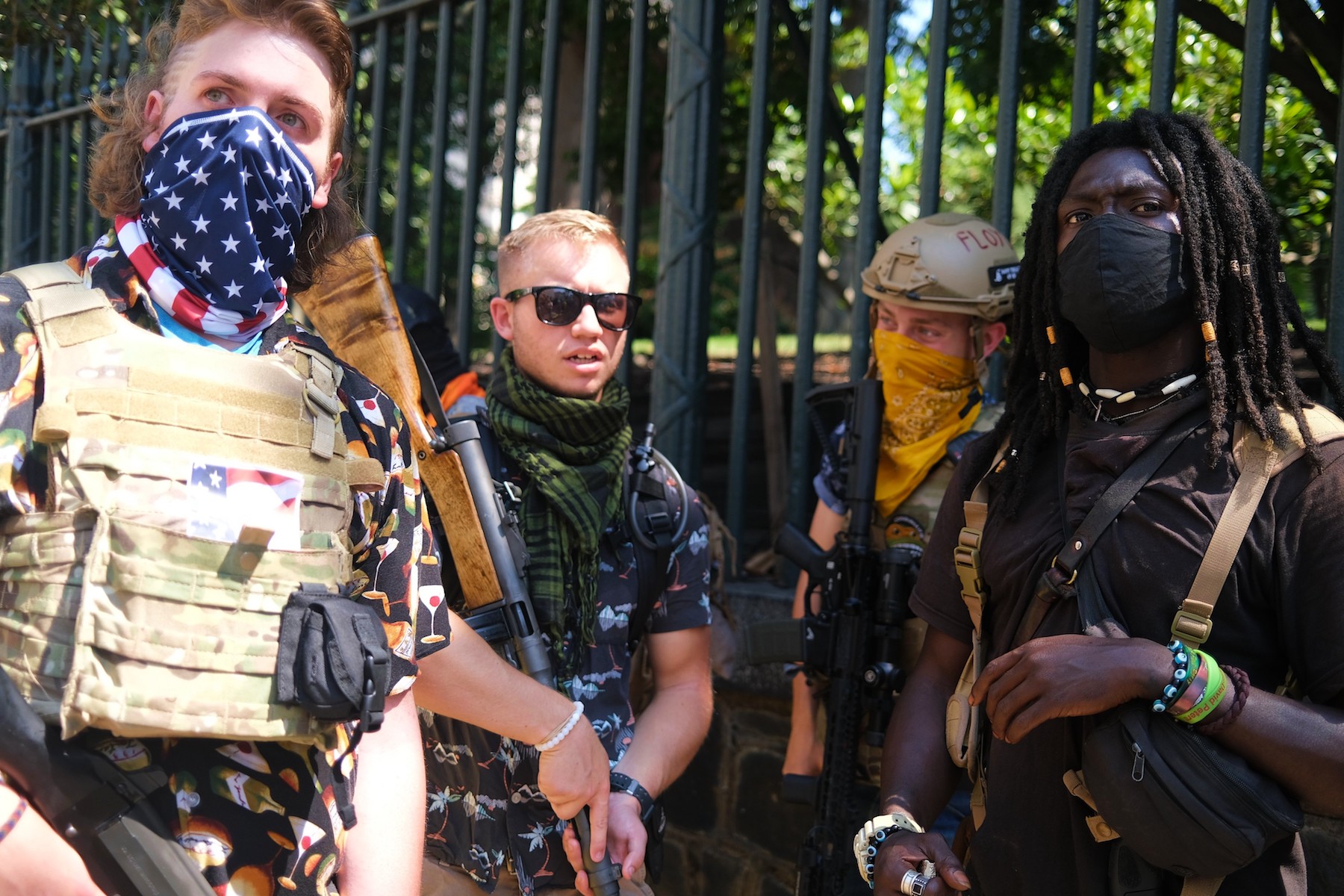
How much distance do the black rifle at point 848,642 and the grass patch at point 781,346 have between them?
5.80m

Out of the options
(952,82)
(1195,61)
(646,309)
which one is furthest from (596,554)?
(646,309)

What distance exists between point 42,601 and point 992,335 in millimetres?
2329

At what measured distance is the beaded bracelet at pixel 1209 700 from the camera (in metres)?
1.77

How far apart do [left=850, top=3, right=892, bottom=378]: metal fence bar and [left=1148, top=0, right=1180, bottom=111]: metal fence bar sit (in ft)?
2.19

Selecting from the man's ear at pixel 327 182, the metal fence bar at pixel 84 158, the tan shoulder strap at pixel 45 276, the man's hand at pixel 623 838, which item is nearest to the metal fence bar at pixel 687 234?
the man's hand at pixel 623 838

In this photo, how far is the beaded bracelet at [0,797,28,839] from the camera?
1396mm

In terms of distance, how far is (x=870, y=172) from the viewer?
358cm

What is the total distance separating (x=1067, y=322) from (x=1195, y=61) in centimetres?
430

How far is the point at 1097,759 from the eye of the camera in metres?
1.85

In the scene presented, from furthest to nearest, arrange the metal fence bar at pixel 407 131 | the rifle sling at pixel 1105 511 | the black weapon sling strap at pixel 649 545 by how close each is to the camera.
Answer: the metal fence bar at pixel 407 131 < the black weapon sling strap at pixel 649 545 < the rifle sling at pixel 1105 511

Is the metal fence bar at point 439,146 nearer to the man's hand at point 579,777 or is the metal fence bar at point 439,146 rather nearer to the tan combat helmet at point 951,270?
the tan combat helmet at point 951,270

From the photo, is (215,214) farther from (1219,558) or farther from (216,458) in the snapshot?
(1219,558)

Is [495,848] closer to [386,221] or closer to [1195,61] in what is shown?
[1195,61]

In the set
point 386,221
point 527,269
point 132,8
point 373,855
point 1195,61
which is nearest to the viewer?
point 373,855
